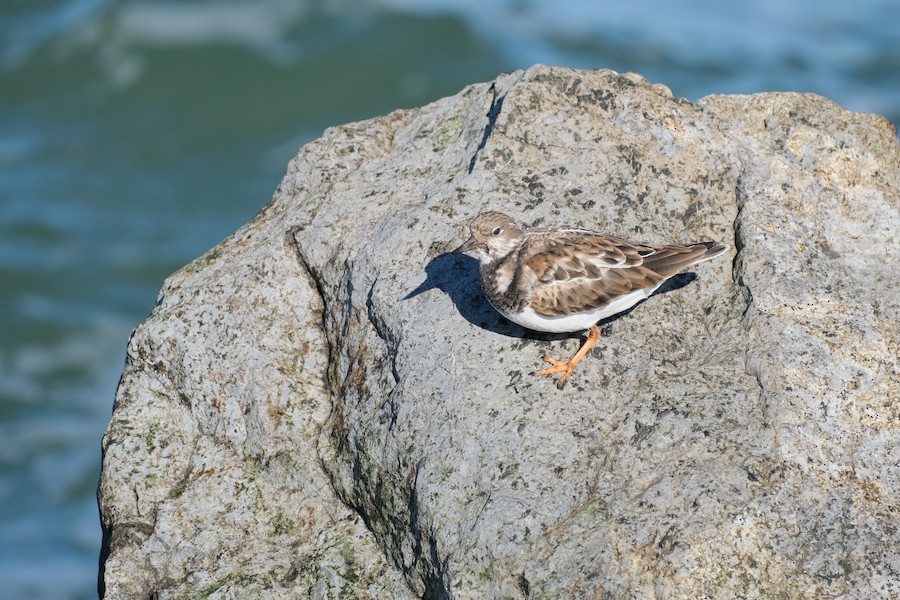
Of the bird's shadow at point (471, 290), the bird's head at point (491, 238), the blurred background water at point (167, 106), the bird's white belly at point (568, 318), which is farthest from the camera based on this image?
the blurred background water at point (167, 106)

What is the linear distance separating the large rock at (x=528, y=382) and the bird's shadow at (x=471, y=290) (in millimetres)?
25

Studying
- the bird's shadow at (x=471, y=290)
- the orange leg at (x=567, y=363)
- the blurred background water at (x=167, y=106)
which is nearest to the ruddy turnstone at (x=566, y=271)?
the orange leg at (x=567, y=363)

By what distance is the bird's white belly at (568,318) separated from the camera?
19.8 ft

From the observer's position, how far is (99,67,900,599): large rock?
16.9 ft

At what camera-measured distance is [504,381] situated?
5.96 meters

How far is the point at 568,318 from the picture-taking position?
6078 millimetres

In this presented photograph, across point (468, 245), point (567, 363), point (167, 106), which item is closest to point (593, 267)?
point (567, 363)

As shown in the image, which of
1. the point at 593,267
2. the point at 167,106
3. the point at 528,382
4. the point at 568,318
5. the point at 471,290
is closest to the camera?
the point at 528,382

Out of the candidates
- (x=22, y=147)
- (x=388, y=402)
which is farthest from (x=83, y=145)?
(x=388, y=402)

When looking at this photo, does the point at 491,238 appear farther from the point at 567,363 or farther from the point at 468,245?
the point at 567,363

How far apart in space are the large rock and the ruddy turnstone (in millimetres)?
240

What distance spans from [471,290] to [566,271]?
0.73 meters

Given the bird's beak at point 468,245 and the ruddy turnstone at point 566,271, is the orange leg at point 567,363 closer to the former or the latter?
the ruddy turnstone at point 566,271

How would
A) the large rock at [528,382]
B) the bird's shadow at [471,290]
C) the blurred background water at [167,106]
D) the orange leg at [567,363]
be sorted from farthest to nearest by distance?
the blurred background water at [167,106] → the bird's shadow at [471,290] → the orange leg at [567,363] → the large rock at [528,382]
